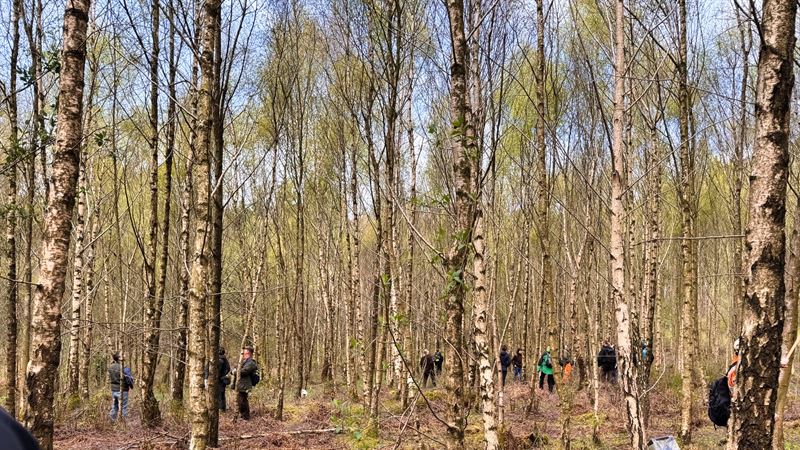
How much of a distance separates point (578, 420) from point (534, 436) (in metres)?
3.68

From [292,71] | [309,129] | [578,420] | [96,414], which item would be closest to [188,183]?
[292,71]

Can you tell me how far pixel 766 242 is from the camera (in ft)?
11.3

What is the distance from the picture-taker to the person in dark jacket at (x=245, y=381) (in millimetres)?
12104

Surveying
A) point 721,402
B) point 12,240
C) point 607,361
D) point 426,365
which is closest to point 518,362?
point 607,361

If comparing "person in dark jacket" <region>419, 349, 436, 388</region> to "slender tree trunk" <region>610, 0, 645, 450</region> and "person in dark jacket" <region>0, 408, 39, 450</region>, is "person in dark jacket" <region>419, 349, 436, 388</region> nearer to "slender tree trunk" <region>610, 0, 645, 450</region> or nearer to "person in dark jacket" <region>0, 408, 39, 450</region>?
"slender tree trunk" <region>610, 0, 645, 450</region>

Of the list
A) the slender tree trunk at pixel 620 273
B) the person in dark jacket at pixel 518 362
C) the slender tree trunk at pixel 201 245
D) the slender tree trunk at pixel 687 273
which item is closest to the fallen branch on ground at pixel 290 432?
the slender tree trunk at pixel 201 245

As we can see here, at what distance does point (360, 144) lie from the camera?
16500 millimetres

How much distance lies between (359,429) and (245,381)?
543cm

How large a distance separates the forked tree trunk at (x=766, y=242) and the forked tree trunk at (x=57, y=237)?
4805 mm

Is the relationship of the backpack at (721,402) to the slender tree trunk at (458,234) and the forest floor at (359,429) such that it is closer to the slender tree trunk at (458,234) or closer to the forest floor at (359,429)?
the forest floor at (359,429)

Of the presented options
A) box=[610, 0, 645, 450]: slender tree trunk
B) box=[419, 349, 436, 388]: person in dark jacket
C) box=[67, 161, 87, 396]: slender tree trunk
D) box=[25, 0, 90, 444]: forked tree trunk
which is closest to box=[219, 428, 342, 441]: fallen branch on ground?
box=[67, 161, 87, 396]: slender tree trunk

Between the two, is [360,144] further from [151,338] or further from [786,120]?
[786,120]

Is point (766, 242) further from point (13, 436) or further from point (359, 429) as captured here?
point (359, 429)

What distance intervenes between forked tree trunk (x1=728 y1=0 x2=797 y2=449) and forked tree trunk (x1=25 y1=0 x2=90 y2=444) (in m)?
4.81
